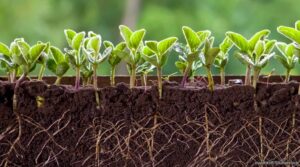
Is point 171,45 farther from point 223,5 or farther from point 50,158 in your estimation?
point 223,5

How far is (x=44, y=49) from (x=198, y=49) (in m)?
0.22

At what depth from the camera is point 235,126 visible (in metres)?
0.68

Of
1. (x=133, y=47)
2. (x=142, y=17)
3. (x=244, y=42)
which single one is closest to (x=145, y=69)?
(x=133, y=47)

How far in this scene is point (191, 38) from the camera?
0.68 meters

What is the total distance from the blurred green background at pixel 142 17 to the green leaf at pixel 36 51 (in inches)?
78.1

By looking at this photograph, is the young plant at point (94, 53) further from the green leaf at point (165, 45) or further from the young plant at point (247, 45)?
the young plant at point (247, 45)

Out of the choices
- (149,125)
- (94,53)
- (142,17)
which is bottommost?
(149,125)

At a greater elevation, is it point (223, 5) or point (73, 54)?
point (223, 5)

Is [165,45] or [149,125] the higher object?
[165,45]

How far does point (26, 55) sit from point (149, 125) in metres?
0.19

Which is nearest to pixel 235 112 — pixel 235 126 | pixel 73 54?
pixel 235 126

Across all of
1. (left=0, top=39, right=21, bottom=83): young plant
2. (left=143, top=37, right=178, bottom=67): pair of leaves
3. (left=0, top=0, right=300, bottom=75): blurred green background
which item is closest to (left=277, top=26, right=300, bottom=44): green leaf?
(left=143, top=37, right=178, bottom=67): pair of leaves

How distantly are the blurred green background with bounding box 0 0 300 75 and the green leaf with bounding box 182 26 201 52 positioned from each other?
1960 millimetres

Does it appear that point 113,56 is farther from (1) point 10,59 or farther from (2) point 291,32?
(2) point 291,32
